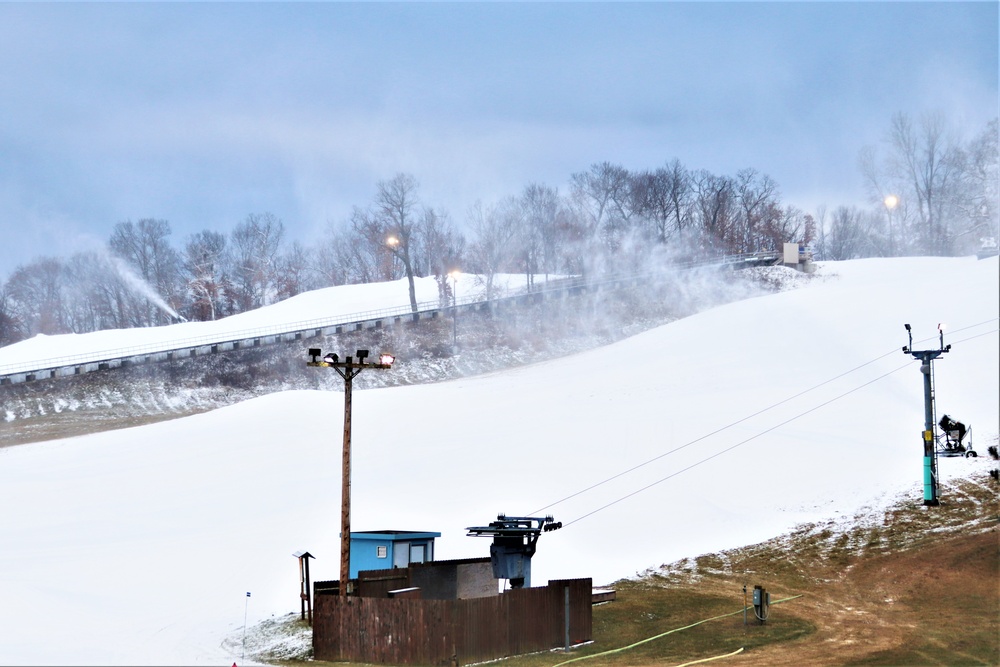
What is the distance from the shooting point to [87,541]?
3994 centimetres

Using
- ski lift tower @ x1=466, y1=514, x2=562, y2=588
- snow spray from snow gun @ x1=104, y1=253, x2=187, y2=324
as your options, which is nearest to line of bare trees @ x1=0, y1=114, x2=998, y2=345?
snow spray from snow gun @ x1=104, y1=253, x2=187, y2=324

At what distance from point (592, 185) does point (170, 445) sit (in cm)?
9584

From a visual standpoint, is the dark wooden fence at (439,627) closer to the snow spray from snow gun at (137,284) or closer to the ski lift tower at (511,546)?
the ski lift tower at (511,546)

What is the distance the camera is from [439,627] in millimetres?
25875

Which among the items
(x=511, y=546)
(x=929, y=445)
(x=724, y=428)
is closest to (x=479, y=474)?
(x=724, y=428)

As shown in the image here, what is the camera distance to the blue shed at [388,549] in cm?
3422

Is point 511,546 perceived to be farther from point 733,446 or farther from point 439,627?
point 733,446

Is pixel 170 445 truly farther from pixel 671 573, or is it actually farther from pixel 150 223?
pixel 150 223

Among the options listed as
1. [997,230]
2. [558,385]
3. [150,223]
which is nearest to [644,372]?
[558,385]

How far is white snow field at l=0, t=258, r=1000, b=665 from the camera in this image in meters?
35.1

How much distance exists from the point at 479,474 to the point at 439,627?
21.2 metres

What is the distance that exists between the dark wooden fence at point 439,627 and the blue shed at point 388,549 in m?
6.93

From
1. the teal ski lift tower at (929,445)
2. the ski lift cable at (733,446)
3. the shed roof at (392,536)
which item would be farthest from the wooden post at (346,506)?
the teal ski lift tower at (929,445)

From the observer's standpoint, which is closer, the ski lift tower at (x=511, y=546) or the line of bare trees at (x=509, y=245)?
the ski lift tower at (x=511, y=546)
